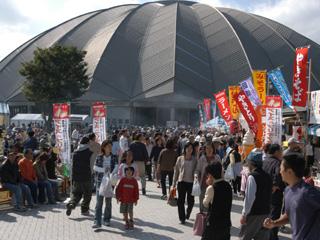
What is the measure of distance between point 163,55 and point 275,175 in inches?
1453

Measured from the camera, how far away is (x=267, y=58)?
44469 mm

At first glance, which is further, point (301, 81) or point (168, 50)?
point (168, 50)

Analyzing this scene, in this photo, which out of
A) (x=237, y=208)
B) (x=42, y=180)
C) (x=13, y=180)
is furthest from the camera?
(x=42, y=180)

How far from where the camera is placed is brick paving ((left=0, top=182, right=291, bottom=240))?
24.4ft

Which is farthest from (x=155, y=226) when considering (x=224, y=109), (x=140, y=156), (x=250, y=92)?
(x=224, y=109)

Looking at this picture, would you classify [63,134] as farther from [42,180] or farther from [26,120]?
[26,120]

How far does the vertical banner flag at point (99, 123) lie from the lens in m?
12.5

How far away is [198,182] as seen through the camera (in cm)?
834

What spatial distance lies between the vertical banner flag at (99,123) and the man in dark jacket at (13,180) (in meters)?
3.11

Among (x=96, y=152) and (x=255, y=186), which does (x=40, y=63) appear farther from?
(x=255, y=186)

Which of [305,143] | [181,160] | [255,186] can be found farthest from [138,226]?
[305,143]

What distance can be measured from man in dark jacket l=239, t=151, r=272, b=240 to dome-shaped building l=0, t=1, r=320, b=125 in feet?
109

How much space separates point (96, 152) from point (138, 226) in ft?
5.99

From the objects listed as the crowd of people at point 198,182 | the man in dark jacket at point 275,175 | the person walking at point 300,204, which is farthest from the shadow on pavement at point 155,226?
the person walking at point 300,204
